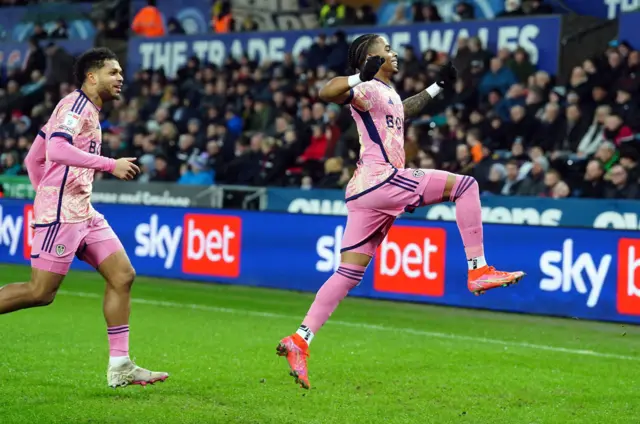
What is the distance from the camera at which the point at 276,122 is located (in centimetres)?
2034

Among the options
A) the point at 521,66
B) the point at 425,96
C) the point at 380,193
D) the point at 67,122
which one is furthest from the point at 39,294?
the point at 521,66

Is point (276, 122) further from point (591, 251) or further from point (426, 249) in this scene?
point (591, 251)

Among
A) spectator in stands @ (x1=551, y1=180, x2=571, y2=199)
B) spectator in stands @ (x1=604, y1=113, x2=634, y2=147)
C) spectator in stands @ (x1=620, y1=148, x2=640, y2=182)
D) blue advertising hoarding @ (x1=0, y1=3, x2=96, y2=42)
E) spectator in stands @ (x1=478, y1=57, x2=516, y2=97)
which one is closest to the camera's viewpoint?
spectator in stands @ (x1=620, y1=148, x2=640, y2=182)

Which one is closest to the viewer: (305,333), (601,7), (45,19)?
(305,333)

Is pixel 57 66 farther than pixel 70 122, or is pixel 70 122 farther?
pixel 57 66

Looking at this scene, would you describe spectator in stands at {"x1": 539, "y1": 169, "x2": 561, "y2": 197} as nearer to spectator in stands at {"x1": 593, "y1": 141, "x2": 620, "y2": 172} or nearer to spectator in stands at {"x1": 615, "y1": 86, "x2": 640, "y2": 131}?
spectator in stands at {"x1": 593, "y1": 141, "x2": 620, "y2": 172}

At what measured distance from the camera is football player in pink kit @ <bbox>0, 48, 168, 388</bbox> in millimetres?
7188

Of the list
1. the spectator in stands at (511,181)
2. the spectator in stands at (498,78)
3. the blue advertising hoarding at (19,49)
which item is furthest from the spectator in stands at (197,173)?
the blue advertising hoarding at (19,49)

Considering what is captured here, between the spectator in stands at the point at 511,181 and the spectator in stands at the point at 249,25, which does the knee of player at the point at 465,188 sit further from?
the spectator in stands at the point at 249,25

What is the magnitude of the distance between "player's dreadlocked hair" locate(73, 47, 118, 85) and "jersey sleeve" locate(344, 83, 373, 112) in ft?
5.57

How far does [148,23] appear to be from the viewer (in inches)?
1007

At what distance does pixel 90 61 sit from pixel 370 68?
1.98 meters

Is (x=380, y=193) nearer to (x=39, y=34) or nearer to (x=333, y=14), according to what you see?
(x=333, y=14)

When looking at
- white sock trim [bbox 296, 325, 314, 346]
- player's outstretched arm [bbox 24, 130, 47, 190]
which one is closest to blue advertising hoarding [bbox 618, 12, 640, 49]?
white sock trim [bbox 296, 325, 314, 346]
